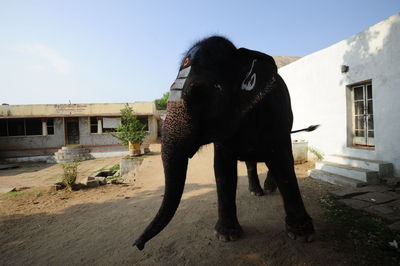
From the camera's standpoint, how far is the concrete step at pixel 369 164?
15.1ft

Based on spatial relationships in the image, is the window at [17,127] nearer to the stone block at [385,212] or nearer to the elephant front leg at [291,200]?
the elephant front leg at [291,200]

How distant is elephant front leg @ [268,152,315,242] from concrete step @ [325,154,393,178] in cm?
356

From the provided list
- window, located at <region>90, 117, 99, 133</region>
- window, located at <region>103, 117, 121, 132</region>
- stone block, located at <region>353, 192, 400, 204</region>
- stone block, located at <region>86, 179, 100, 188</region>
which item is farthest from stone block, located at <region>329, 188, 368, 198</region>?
window, located at <region>90, 117, 99, 133</region>

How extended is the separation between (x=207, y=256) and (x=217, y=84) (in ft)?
5.60

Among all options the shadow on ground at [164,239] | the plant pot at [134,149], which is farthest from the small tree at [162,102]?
the shadow on ground at [164,239]

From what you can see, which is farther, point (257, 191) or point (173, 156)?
point (257, 191)

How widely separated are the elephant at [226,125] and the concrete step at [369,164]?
11.7 ft

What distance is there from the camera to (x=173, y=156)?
1.63 metres

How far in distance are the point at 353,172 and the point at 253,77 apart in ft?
14.5

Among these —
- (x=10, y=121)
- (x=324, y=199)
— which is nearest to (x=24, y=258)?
(x=324, y=199)

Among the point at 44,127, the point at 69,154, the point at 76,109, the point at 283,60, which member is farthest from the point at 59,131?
the point at 283,60

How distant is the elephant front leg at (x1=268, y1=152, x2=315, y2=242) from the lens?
2254 millimetres

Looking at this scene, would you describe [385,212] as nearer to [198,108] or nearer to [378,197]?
[378,197]

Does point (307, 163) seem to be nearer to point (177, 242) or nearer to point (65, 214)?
point (177, 242)
